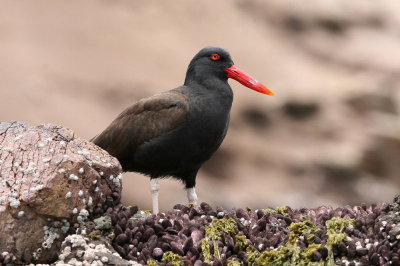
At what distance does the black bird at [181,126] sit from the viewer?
8719 mm

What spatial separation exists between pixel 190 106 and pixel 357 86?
17568 millimetres

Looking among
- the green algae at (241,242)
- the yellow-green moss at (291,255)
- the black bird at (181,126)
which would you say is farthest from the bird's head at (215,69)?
the yellow-green moss at (291,255)

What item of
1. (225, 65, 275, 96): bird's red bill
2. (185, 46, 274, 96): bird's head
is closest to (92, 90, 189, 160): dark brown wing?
(185, 46, 274, 96): bird's head

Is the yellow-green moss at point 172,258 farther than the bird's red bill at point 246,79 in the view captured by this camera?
No

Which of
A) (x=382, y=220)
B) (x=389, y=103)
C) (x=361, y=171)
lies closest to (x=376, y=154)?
(x=361, y=171)

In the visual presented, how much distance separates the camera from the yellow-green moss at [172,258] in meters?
6.57

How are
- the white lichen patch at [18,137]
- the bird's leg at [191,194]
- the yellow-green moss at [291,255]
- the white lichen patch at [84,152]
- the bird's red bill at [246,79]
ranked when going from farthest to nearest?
the bird's red bill at [246,79]
the bird's leg at [191,194]
the white lichen patch at [18,137]
the white lichen patch at [84,152]
the yellow-green moss at [291,255]

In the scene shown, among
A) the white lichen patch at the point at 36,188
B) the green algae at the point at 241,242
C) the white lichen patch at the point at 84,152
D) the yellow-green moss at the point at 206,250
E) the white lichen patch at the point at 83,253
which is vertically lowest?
the white lichen patch at the point at 83,253

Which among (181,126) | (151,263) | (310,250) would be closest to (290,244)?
(310,250)

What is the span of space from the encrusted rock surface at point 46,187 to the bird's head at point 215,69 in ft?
7.29

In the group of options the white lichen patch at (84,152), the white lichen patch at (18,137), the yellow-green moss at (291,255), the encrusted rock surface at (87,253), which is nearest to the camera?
the encrusted rock surface at (87,253)

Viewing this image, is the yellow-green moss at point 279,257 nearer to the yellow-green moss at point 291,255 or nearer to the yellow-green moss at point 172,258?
the yellow-green moss at point 291,255

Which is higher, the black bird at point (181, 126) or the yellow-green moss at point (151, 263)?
the black bird at point (181, 126)

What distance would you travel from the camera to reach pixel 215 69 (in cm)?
924
